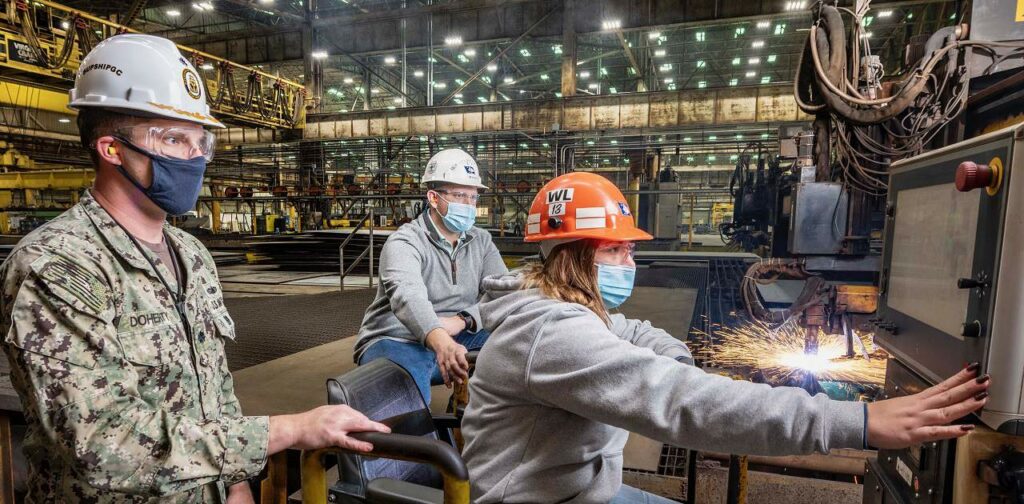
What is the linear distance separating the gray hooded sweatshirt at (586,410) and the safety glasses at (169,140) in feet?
3.21

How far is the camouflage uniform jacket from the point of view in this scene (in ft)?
3.47

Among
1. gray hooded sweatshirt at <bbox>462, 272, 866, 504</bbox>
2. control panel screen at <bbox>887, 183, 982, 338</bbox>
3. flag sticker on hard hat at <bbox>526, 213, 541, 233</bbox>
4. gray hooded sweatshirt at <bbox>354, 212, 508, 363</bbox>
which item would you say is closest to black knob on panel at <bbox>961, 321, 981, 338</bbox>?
control panel screen at <bbox>887, 183, 982, 338</bbox>

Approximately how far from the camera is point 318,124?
14414 millimetres

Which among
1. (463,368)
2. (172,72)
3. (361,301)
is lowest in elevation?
(361,301)

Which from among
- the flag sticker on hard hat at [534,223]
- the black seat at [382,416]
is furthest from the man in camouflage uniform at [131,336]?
the flag sticker on hard hat at [534,223]

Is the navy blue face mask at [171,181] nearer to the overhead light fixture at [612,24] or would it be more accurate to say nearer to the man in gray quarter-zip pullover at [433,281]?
the man in gray quarter-zip pullover at [433,281]

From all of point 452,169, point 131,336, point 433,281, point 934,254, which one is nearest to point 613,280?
point 934,254

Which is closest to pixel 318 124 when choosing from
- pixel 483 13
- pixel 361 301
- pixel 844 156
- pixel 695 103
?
pixel 483 13

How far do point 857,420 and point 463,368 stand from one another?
4.84 feet

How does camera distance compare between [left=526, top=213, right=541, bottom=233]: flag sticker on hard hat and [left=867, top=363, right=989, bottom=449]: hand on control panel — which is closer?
[left=867, top=363, right=989, bottom=449]: hand on control panel

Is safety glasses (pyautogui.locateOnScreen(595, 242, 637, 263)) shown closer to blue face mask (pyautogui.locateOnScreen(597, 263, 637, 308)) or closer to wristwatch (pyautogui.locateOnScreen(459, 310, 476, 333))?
blue face mask (pyautogui.locateOnScreen(597, 263, 637, 308))

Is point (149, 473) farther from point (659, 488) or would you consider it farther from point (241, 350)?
point (241, 350)

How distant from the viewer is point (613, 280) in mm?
1532

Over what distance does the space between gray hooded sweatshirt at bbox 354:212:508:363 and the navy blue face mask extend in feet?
3.80
